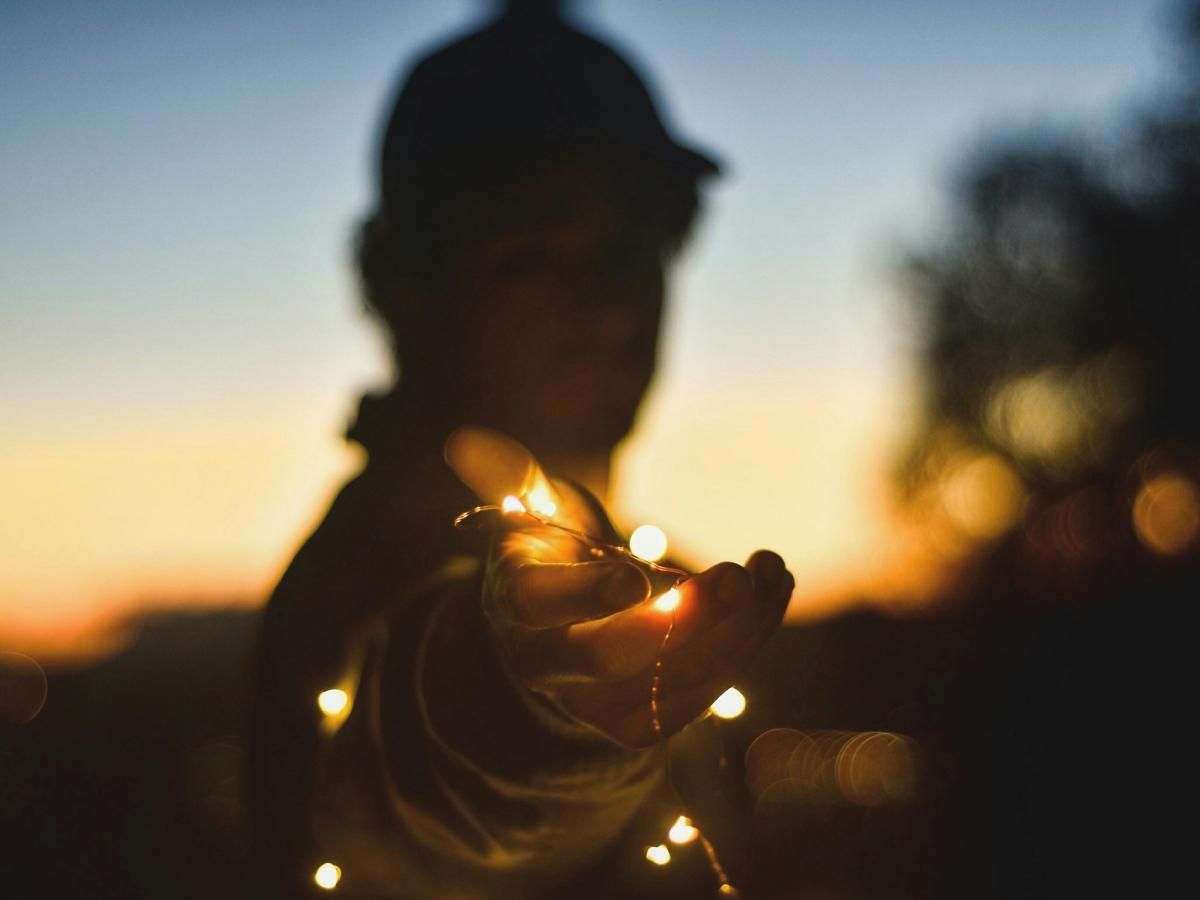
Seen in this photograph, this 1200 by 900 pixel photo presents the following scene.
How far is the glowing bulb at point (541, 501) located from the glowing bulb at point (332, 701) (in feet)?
2.04

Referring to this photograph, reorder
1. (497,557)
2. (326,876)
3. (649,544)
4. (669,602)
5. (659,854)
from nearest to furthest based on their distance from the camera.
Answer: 1. (669,602)
2. (497,557)
3. (649,544)
4. (326,876)
5. (659,854)

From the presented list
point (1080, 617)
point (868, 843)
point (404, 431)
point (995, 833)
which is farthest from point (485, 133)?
point (1080, 617)

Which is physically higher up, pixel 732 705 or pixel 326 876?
pixel 732 705

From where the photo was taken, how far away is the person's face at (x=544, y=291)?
8.80 ft

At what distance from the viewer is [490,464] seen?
220 cm

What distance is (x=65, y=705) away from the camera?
637 centimetres

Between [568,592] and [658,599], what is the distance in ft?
0.41

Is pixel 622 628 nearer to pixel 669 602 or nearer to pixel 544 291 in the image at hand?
pixel 669 602

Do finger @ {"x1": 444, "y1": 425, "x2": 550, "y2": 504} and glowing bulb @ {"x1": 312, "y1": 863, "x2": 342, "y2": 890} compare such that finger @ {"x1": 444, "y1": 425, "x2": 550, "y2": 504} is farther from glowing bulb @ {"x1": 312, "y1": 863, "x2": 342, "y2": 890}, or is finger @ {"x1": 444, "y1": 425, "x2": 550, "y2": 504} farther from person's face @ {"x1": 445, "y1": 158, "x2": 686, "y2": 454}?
glowing bulb @ {"x1": 312, "y1": 863, "x2": 342, "y2": 890}

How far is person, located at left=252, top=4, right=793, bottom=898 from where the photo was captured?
149 centimetres

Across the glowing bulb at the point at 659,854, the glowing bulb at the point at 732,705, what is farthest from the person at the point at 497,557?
the glowing bulb at the point at 732,705

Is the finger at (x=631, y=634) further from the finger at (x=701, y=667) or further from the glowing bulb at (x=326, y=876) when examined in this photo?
the glowing bulb at (x=326, y=876)

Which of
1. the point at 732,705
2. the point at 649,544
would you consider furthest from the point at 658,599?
the point at 732,705

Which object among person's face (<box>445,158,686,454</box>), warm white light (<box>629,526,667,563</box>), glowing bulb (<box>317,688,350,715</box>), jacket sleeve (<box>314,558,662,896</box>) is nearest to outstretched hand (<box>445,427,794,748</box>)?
warm white light (<box>629,526,667,563</box>)
